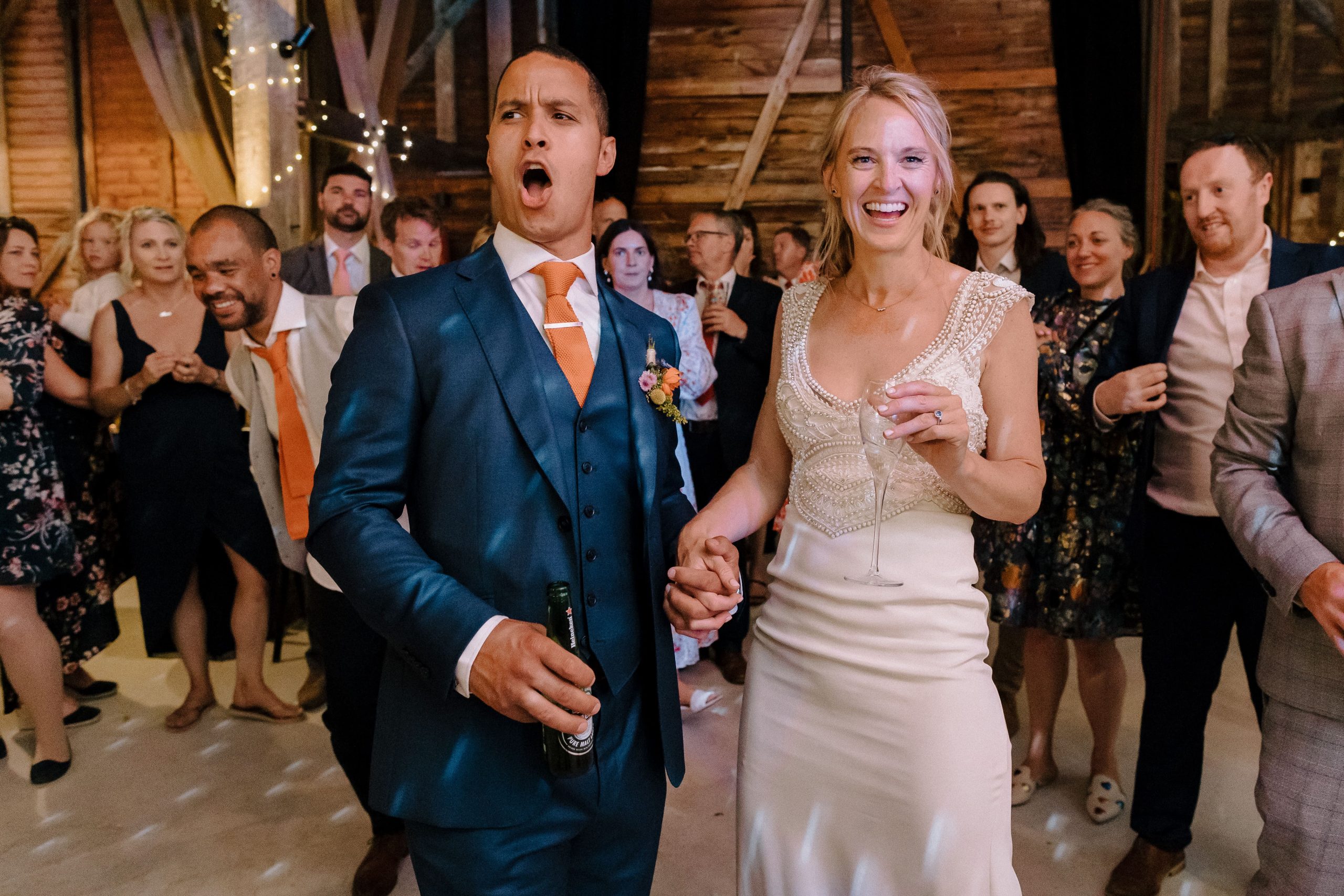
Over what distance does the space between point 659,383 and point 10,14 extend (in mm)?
8782

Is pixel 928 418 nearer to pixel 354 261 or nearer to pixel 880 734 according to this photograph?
pixel 880 734

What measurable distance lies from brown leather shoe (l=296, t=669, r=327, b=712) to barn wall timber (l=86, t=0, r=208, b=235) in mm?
5184

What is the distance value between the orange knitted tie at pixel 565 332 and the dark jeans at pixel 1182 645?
1838mm

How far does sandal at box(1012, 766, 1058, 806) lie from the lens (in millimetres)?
3014

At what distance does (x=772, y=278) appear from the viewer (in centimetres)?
690

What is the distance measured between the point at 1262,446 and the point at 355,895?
7.87 feet

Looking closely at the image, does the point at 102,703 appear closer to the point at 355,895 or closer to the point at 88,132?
the point at 355,895

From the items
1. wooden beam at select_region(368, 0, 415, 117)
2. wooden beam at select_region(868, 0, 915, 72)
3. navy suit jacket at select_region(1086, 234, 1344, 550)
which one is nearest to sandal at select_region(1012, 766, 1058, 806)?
navy suit jacket at select_region(1086, 234, 1344, 550)

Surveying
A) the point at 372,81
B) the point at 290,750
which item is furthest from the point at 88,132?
the point at 290,750

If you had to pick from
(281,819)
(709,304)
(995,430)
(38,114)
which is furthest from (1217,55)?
(38,114)

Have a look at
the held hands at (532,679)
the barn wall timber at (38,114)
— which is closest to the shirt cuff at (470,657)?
the held hands at (532,679)

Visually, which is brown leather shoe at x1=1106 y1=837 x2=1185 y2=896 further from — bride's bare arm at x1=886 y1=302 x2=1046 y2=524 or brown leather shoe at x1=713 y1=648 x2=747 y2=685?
brown leather shoe at x1=713 y1=648 x2=747 y2=685

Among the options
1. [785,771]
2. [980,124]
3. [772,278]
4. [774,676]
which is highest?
[980,124]

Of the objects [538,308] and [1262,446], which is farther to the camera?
[1262,446]
